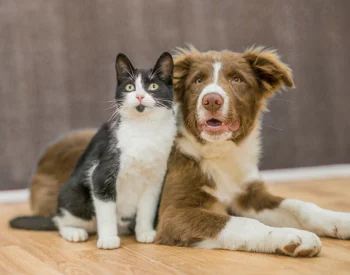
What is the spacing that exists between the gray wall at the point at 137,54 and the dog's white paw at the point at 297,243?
1.83 meters

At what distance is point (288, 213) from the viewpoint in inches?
78.4

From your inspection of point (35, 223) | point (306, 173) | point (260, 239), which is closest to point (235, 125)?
point (260, 239)

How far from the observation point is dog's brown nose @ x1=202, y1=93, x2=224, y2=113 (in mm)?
1804

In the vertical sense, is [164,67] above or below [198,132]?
above

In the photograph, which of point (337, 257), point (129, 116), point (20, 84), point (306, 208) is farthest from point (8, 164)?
point (337, 257)

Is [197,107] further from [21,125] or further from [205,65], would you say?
[21,125]

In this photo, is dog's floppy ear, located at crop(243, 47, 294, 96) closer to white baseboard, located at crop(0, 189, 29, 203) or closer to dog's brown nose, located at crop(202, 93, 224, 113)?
dog's brown nose, located at crop(202, 93, 224, 113)

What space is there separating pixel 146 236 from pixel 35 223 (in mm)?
599

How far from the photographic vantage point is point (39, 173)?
2.54 m

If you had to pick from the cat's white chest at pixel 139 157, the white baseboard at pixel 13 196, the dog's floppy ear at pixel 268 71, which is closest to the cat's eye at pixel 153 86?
the cat's white chest at pixel 139 157

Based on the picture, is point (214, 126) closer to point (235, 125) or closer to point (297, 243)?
point (235, 125)

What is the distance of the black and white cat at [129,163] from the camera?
1856mm

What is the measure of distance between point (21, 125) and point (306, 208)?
1.86 m

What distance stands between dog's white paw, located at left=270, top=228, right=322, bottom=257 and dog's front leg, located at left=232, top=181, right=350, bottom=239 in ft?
0.93
